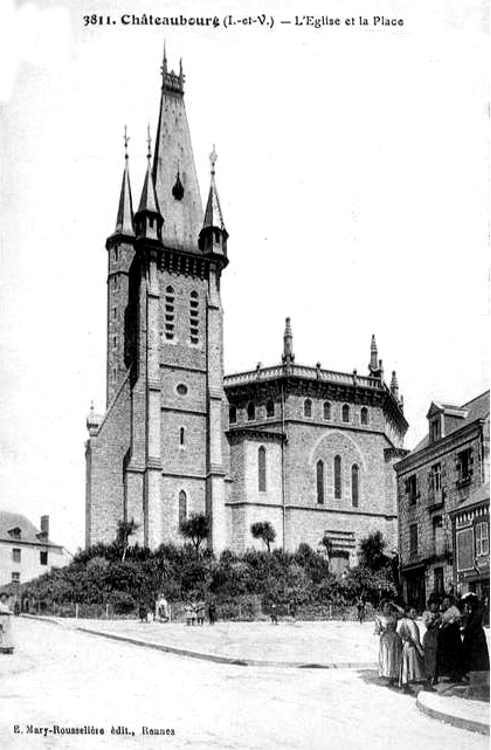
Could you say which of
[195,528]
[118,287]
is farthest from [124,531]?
[118,287]

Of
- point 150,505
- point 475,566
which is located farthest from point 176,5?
point 150,505

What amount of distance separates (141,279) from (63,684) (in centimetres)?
3765

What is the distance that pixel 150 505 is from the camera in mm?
47281

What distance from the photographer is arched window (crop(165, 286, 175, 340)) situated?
5103 centimetres

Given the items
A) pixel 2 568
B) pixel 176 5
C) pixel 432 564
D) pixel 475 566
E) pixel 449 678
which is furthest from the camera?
pixel 2 568

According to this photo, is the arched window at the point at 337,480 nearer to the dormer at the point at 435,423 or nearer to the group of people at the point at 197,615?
the dormer at the point at 435,423

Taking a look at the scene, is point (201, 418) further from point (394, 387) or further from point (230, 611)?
point (230, 611)

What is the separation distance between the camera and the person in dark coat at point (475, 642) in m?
13.6

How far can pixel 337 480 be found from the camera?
53656 mm

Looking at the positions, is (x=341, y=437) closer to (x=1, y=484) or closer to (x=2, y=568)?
(x=2, y=568)

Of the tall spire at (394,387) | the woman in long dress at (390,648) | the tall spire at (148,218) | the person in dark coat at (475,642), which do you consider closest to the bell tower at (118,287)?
the tall spire at (148,218)

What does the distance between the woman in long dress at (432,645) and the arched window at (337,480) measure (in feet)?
126

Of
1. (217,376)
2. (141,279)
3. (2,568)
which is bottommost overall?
→ (2,568)

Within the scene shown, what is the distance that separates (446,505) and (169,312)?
22.0 meters
